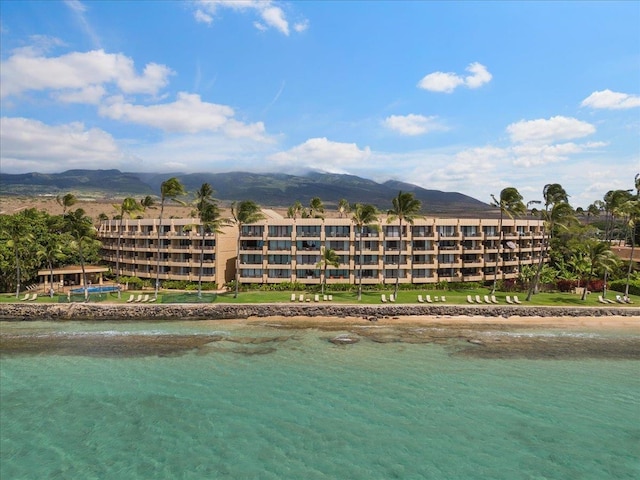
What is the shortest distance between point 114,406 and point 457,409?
24.0 metres

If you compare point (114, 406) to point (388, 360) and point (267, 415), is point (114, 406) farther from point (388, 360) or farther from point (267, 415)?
point (388, 360)

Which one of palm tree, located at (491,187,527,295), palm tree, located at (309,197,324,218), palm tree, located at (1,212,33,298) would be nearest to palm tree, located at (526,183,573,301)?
palm tree, located at (491,187,527,295)

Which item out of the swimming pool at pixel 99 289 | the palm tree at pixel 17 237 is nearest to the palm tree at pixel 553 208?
the swimming pool at pixel 99 289

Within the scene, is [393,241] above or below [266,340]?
above

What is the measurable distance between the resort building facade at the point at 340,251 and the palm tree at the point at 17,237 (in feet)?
62.4

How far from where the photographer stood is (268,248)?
73375 millimetres

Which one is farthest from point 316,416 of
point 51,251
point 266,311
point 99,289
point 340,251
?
point 51,251

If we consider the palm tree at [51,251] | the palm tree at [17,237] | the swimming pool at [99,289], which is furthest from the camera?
the swimming pool at [99,289]

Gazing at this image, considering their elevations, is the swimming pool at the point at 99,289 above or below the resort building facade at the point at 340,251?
below

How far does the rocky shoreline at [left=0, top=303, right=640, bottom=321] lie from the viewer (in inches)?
2238

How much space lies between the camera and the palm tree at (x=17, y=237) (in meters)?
63.9

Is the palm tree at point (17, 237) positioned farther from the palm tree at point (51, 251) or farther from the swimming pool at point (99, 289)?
the swimming pool at point (99, 289)

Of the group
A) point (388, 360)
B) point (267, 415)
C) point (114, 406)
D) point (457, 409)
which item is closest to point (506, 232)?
point (388, 360)

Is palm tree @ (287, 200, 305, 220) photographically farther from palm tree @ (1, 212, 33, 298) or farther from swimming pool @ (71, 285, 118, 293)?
palm tree @ (1, 212, 33, 298)
